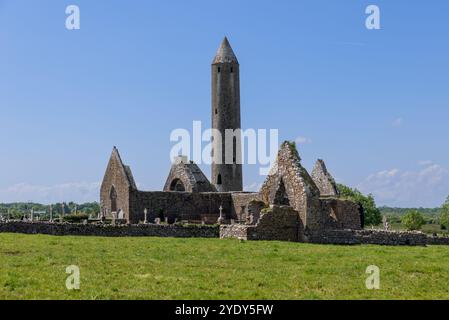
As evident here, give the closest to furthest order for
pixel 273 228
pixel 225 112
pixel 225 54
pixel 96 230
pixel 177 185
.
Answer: pixel 273 228
pixel 96 230
pixel 177 185
pixel 225 112
pixel 225 54

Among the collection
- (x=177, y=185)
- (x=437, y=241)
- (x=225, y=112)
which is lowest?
(x=437, y=241)

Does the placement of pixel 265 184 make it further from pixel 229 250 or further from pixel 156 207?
pixel 229 250

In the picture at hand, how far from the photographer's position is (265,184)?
45188mm

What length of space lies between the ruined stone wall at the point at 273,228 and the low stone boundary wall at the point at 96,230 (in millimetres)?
2912

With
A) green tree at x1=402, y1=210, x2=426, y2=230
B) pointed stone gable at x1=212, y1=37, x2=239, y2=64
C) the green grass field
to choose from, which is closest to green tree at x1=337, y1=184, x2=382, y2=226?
green tree at x1=402, y1=210, x2=426, y2=230

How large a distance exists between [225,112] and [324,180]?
2833cm

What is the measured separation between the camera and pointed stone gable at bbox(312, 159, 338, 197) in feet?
170

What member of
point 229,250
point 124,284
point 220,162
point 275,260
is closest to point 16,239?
point 229,250

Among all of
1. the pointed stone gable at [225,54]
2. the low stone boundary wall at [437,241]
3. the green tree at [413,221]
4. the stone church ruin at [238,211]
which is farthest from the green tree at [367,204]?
the low stone boundary wall at [437,241]

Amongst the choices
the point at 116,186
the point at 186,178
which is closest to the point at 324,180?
the point at 186,178

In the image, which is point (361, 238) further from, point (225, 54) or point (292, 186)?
point (225, 54)

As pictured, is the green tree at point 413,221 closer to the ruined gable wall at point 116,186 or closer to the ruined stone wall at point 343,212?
the ruined gable wall at point 116,186

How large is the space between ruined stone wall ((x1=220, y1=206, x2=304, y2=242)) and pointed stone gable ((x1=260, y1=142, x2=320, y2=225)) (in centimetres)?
67

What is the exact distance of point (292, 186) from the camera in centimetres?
4100
